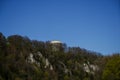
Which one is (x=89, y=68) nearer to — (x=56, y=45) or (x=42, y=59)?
(x=56, y=45)

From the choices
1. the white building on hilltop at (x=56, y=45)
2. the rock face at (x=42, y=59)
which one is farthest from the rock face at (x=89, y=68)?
the rock face at (x=42, y=59)

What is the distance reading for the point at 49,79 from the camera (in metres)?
85.6

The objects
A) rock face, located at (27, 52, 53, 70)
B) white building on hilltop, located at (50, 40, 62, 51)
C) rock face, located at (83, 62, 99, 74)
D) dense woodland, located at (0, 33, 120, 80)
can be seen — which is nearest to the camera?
dense woodland, located at (0, 33, 120, 80)

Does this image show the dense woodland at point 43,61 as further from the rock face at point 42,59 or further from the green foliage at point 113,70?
the green foliage at point 113,70

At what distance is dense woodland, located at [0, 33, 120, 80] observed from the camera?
74688 mm

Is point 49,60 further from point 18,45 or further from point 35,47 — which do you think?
point 18,45

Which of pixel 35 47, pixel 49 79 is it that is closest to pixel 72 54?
pixel 35 47

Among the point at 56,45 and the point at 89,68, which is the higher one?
the point at 56,45

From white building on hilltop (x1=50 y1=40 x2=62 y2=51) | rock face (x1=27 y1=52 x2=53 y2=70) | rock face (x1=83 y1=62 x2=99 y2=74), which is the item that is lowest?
rock face (x1=83 y1=62 x2=99 y2=74)

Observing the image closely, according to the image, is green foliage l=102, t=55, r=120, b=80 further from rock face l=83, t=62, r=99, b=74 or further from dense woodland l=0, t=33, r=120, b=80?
rock face l=83, t=62, r=99, b=74

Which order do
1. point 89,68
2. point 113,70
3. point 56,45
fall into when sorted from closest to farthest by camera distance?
point 113,70 < point 89,68 < point 56,45

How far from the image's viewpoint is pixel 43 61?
103m

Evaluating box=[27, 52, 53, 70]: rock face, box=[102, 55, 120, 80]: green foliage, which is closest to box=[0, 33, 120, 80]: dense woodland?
box=[27, 52, 53, 70]: rock face

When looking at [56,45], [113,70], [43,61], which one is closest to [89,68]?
[56,45]
